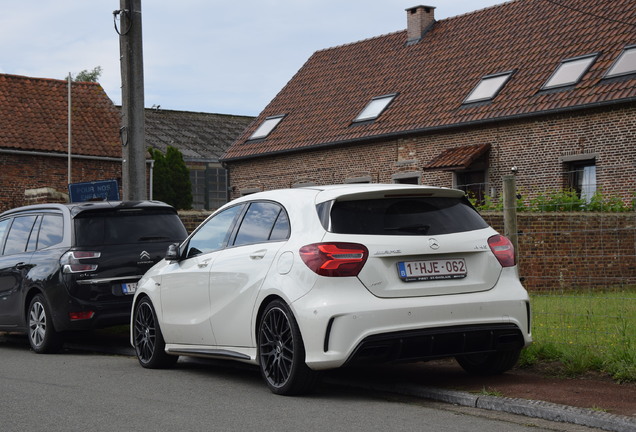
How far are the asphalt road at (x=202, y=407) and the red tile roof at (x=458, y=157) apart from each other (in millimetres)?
19583

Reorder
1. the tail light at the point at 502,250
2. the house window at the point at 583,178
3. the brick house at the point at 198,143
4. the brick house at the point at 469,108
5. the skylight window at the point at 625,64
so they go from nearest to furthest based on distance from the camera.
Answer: the tail light at the point at 502,250, the skylight window at the point at 625,64, the brick house at the point at 469,108, the house window at the point at 583,178, the brick house at the point at 198,143

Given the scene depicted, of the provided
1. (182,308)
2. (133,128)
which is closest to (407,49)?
(133,128)

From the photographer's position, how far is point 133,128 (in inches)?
557

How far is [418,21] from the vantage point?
3578 cm

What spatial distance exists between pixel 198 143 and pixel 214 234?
45.7 m

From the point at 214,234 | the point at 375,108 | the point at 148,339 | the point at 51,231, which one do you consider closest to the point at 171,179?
the point at 375,108

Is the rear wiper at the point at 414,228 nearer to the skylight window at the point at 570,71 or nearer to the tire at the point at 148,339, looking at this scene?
the tire at the point at 148,339

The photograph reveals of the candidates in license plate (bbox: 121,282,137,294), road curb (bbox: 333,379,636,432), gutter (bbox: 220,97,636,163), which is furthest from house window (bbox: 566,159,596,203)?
road curb (bbox: 333,379,636,432)

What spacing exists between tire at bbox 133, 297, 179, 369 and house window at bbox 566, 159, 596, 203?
59.4 feet

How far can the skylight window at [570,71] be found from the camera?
87.5 ft

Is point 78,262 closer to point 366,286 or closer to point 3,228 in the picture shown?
point 3,228

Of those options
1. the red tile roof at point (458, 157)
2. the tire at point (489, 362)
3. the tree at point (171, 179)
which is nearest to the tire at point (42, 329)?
the tire at point (489, 362)

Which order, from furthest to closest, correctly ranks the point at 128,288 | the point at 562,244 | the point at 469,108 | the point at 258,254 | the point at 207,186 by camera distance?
the point at 207,186 < the point at 469,108 < the point at 562,244 < the point at 128,288 < the point at 258,254

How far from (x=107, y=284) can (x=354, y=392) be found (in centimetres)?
452
